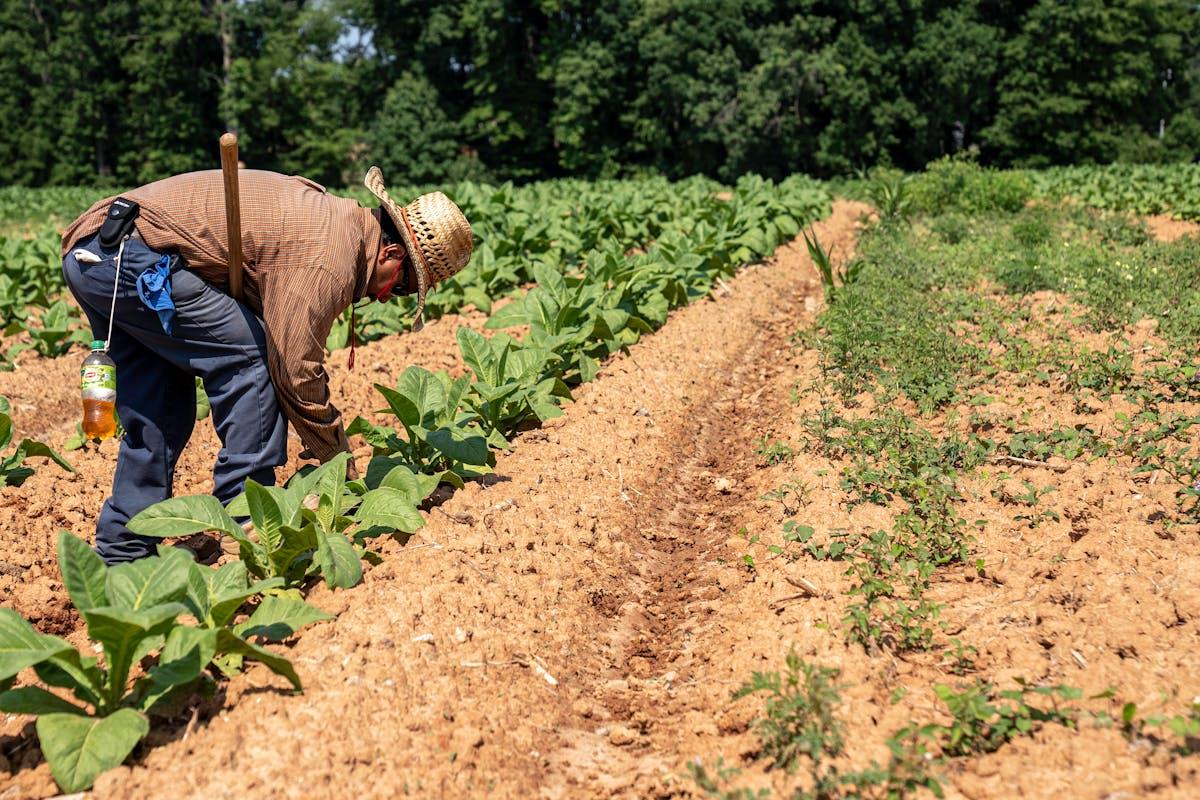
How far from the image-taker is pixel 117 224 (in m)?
3.83

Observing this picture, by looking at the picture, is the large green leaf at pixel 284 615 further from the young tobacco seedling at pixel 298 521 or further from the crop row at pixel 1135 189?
the crop row at pixel 1135 189

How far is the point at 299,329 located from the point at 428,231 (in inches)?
26.8

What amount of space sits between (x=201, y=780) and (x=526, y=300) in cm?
436

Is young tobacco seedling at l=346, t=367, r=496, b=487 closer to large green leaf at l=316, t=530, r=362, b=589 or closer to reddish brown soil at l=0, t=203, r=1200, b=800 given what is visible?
reddish brown soil at l=0, t=203, r=1200, b=800

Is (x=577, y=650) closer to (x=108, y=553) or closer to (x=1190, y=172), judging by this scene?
(x=108, y=553)

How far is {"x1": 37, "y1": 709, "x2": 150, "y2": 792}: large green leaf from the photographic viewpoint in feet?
9.20

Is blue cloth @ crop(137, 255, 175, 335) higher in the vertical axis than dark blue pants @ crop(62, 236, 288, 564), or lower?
higher

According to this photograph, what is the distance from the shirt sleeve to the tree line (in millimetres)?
33887

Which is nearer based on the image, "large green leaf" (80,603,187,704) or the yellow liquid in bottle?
"large green leaf" (80,603,187,704)

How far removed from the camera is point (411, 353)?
7.80m

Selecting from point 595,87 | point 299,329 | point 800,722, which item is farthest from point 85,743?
point 595,87

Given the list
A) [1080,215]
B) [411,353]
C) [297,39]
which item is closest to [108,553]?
[411,353]

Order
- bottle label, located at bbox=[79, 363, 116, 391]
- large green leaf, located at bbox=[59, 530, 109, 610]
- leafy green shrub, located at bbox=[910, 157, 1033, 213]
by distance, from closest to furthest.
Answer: large green leaf, located at bbox=[59, 530, 109, 610]
bottle label, located at bbox=[79, 363, 116, 391]
leafy green shrub, located at bbox=[910, 157, 1033, 213]

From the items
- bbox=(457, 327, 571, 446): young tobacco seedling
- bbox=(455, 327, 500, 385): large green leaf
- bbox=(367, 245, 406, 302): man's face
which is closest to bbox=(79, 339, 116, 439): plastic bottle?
bbox=(367, 245, 406, 302): man's face
